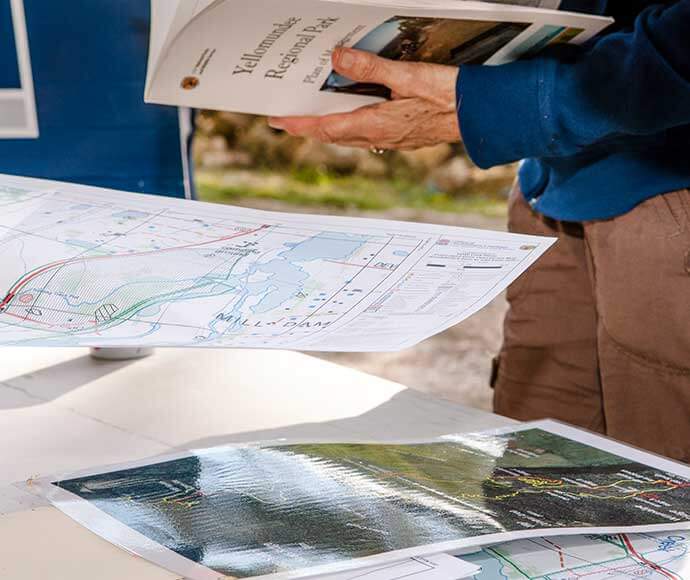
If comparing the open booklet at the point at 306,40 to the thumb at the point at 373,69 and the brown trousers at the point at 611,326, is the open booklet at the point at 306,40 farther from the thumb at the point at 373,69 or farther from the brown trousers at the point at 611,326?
the brown trousers at the point at 611,326

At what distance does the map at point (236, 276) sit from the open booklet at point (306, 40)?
0.54ft

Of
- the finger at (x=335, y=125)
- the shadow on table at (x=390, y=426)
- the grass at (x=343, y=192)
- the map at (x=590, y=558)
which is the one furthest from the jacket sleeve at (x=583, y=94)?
the grass at (x=343, y=192)

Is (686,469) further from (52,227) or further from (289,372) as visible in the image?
(52,227)

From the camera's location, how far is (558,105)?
2.73ft

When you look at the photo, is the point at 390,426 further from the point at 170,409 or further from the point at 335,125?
the point at 335,125

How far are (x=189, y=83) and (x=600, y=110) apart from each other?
366 mm

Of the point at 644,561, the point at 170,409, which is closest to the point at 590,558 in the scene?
the point at 644,561

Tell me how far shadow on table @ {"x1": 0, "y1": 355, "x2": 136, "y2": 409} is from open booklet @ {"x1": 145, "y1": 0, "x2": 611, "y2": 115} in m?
0.25

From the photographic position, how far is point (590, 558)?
0.52 meters

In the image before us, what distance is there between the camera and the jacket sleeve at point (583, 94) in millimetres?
778

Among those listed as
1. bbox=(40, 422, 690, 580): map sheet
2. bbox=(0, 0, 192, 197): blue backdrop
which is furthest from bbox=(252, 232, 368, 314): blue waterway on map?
bbox=(0, 0, 192, 197): blue backdrop

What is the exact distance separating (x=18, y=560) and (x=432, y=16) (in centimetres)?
54

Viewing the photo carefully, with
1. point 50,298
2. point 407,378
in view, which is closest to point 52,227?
point 50,298

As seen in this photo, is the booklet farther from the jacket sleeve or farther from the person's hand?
the jacket sleeve
